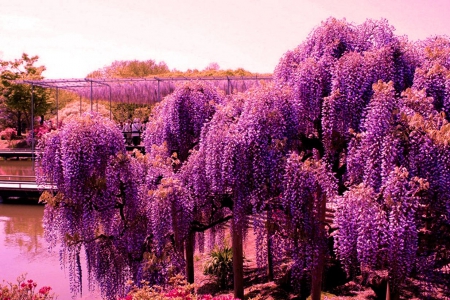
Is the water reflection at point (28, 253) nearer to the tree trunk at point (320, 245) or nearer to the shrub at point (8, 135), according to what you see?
the tree trunk at point (320, 245)

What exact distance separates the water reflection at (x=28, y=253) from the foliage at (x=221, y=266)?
3142mm

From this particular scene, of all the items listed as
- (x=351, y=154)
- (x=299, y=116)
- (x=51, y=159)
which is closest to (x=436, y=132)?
(x=351, y=154)

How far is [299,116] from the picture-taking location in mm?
8555

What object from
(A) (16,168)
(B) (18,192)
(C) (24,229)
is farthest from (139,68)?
(C) (24,229)

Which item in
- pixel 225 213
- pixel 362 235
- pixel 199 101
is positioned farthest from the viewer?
pixel 225 213

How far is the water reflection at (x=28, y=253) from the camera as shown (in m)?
13.2

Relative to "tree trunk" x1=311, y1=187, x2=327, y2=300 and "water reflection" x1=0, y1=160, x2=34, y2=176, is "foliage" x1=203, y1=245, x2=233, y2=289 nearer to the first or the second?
"tree trunk" x1=311, y1=187, x2=327, y2=300

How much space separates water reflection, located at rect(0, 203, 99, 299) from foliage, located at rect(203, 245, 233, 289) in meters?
3.14

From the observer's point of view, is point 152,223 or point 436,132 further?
point 152,223

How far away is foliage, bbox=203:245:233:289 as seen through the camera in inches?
468

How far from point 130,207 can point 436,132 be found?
5765 millimetres

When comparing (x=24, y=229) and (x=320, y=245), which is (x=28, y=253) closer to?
(x=24, y=229)

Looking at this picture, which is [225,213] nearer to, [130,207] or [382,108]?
[130,207]

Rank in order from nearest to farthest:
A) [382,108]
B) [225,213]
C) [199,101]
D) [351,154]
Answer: [382,108], [351,154], [199,101], [225,213]
